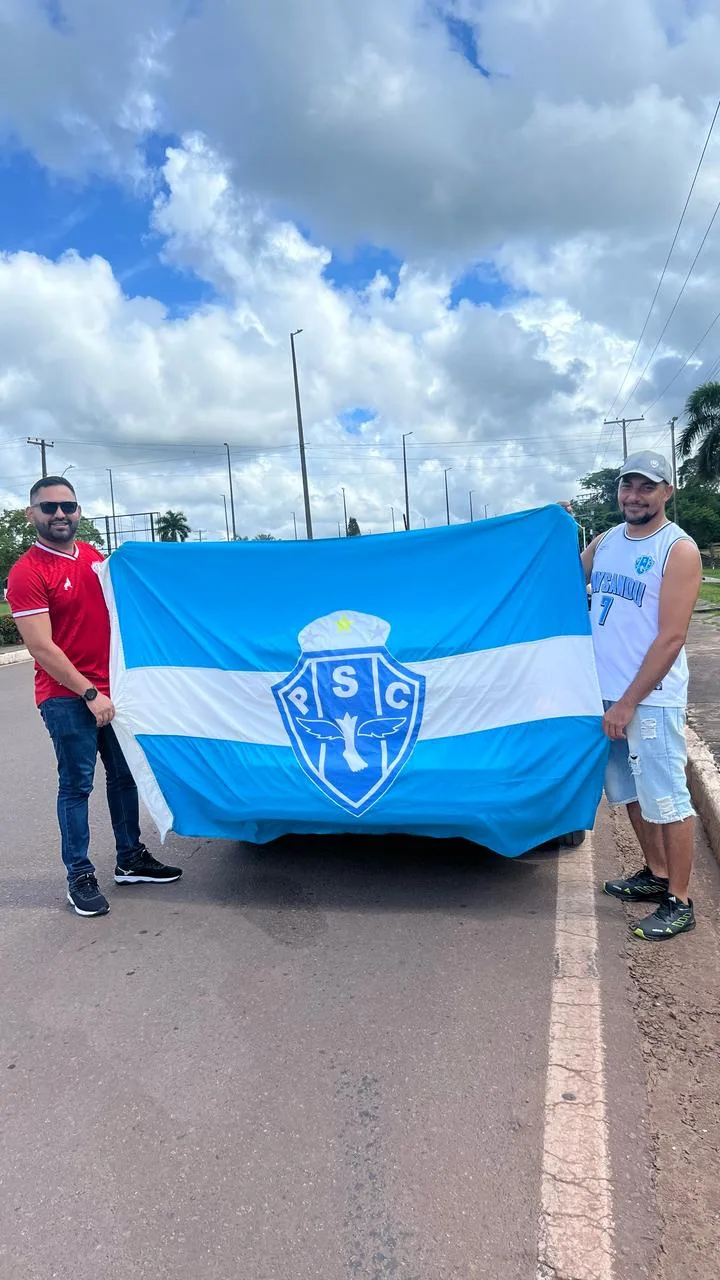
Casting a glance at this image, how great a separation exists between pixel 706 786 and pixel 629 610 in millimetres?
1980

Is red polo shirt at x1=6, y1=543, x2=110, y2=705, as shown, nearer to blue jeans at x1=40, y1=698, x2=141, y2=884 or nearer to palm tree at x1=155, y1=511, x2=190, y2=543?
blue jeans at x1=40, y1=698, x2=141, y2=884

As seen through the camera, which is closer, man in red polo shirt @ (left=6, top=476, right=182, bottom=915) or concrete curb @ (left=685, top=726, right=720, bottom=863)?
man in red polo shirt @ (left=6, top=476, right=182, bottom=915)

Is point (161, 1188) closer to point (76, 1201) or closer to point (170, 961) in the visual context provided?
point (76, 1201)

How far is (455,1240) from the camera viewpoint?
199 centimetres

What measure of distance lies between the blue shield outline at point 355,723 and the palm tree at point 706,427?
1597 inches

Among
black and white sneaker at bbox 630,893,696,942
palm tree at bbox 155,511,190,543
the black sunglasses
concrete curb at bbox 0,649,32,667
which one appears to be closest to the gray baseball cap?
black and white sneaker at bbox 630,893,696,942

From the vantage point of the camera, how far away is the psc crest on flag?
3.93 metres

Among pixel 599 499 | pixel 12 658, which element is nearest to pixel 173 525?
pixel 599 499

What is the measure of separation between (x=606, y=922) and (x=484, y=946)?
594 mm

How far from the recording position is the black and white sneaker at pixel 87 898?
401cm

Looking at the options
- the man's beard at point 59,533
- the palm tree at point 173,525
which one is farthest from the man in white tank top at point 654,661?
the palm tree at point 173,525

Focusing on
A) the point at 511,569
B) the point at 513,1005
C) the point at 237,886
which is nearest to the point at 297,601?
the point at 511,569

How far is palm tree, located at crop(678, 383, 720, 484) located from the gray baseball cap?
40203 millimetres

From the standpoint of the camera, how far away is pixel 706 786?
5.09 metres
